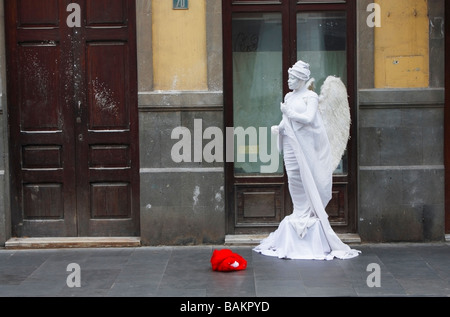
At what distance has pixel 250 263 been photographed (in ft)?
30.3

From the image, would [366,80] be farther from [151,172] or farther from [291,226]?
[151,172]

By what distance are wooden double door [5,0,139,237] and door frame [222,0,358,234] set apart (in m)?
1.27

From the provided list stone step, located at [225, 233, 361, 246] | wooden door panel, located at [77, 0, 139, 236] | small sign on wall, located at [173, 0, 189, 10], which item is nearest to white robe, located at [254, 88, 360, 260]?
stone step, located at [225, 233, 361, 246]

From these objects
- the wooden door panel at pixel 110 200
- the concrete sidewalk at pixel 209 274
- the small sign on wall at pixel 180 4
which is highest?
the small sign on wall at pixel 180 4

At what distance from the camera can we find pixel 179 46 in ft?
33.8

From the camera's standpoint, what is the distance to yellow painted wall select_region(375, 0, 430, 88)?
10.3 meters

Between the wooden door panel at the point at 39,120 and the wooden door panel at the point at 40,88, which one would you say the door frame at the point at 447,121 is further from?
the wooden door panel at the point at 40,88

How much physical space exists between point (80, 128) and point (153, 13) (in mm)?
1861

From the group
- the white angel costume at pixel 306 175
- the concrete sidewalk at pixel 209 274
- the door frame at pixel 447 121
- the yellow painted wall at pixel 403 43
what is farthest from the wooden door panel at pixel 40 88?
the door frame at pixel 447 121

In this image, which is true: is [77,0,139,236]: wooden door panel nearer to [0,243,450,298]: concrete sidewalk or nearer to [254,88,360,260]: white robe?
[0,243,450,298]: concrete sidewalk

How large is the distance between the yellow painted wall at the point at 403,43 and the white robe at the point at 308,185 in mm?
1593

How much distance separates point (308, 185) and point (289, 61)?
6.92 feet

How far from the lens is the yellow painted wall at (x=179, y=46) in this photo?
10.3m

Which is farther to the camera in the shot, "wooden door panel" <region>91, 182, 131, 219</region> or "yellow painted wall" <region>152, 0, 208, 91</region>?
"wooden door panel" <region>91, 182, 131, 219</region>
